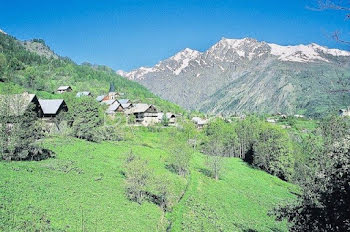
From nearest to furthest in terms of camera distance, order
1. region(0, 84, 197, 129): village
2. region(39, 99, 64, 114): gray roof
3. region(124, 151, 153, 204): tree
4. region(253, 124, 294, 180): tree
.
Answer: region(124, 151, 153, 204): tree, region(0, 84, 197, 129): village, region(39, 99, 64, 114): gray roof, region(253, 124, 294, 180): tree

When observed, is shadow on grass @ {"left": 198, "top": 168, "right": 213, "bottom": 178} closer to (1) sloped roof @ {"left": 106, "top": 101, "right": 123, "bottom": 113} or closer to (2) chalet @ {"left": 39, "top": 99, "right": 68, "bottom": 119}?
(2) chalet @ {"left": 39, "top": 99, "right": 68, "bottom": 119}

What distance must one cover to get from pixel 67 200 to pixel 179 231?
11.5 meters

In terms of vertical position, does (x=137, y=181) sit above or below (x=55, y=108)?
below

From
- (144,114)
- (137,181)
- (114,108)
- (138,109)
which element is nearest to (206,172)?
(137,181)

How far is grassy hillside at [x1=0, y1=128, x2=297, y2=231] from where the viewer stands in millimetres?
21672

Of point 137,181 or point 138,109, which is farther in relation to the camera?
point 138,109

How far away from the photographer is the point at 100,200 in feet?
91.2

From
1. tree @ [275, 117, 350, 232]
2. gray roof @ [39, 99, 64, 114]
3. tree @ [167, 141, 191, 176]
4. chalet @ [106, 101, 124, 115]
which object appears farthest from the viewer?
chalet @ [106, 101, 124, 115]

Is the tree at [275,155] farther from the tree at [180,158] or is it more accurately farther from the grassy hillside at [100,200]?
the tree at [180,158]

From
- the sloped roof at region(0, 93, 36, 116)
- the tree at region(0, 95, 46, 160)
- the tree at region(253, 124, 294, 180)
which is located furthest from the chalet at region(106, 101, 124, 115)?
the tree at region(0, 95, 46, 160)

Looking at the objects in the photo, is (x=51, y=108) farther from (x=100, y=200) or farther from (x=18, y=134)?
(x=100, y=200)

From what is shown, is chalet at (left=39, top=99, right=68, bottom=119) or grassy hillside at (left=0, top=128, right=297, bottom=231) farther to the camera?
chalet at (left=39, top=99, right=68, bottom=119)

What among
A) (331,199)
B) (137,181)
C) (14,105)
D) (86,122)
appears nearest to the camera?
(331,199)

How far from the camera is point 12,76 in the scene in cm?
12888
